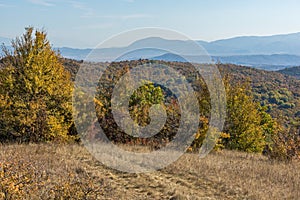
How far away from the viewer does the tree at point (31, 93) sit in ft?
47.4

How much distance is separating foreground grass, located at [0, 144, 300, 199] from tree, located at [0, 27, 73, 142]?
11.6 ft

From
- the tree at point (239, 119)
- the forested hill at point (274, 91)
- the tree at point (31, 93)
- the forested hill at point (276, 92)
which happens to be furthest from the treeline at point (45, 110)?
the forested hill at point (276, 92)

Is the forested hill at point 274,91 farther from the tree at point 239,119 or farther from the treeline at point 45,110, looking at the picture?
the treeline at point 45,110

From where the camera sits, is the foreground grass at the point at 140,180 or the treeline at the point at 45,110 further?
the treeline at the point at 45,110

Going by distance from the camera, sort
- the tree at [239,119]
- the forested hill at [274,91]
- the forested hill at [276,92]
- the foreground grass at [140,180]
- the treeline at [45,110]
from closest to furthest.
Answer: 1. the foreground grass at [140,180]
2. the treeline at [45,110]
3. the tree at [239,119]
4. the forested hill at [274,91]
5. the forested hill at [276,92]

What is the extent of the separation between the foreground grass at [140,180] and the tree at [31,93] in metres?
3.52

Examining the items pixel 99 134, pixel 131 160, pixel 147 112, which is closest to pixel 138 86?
pixel 147 112

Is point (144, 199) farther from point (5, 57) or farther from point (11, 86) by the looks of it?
point (5, 57)

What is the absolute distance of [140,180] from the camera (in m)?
8.53

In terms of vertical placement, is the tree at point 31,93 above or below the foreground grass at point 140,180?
above

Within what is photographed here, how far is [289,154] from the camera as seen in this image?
533 inches

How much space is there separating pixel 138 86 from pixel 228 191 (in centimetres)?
1246

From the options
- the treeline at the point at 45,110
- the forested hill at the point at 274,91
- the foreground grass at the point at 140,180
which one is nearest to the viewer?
the foreground grass at the point at 140,180

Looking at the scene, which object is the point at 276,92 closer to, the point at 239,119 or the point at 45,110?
the point at 239,119
